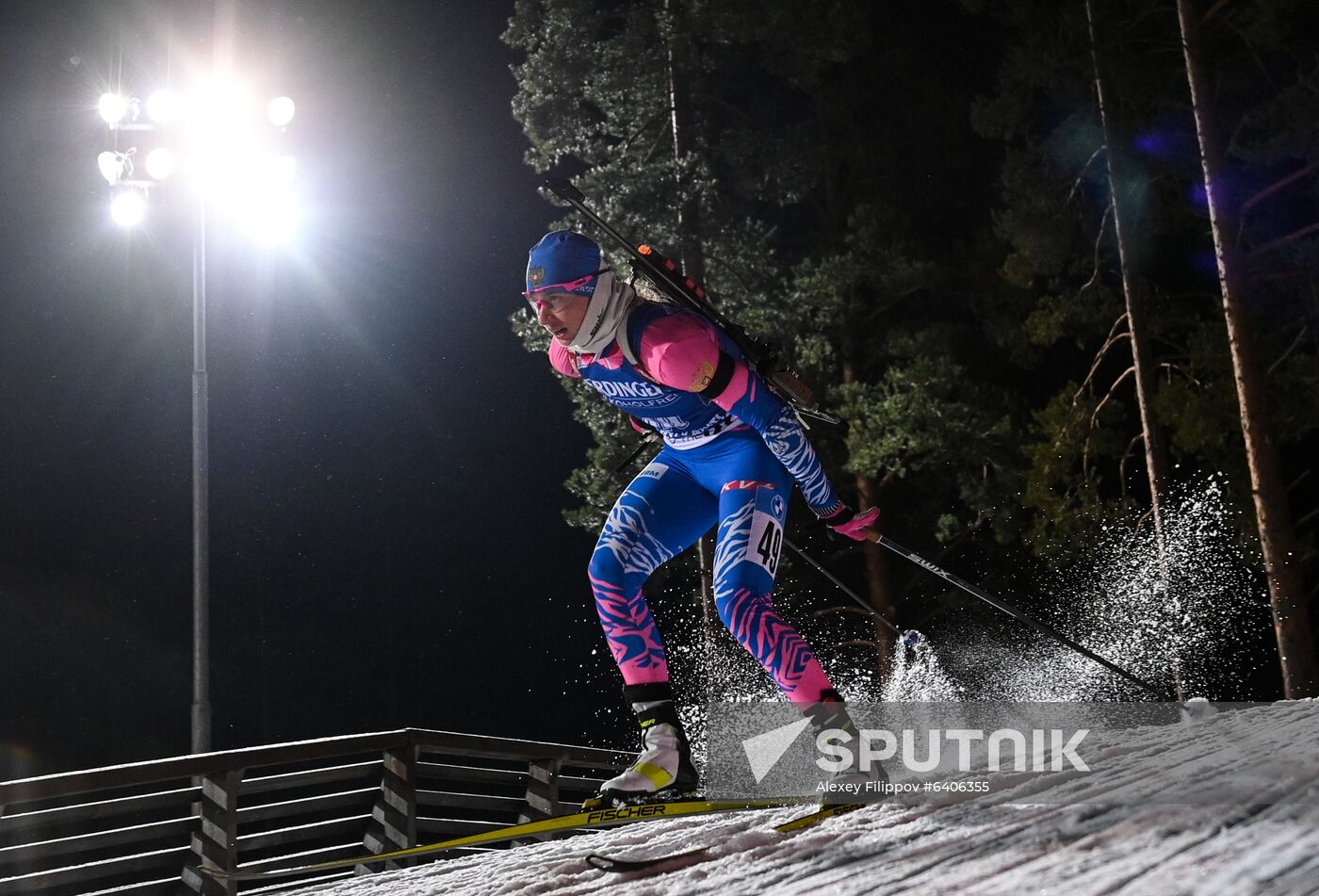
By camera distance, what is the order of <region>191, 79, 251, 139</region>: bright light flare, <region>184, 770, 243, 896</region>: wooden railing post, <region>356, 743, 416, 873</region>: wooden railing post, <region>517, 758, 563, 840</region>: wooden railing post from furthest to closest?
1. <region>191, 79, 251, 139</region>: bright light flare
2. <region>517, 758, 563, 840</region>: wooden railing post
3. <region>356, 743, 416, 873</region>: wooden railing post
4. <region>184, 770, 243, 896</region>: wooden railing post

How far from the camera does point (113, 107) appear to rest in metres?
9.22

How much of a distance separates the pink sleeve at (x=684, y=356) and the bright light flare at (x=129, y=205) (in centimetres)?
710

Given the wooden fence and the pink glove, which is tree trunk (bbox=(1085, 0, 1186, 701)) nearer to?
the wooden fence

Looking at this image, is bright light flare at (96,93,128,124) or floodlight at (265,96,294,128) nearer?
floodlight at (265,96,294,128)

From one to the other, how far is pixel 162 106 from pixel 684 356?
23.2ft

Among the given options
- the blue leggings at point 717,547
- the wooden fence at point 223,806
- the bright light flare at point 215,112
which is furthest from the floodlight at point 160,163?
the blue leggings at point 717,547

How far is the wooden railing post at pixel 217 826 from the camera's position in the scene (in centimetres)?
517

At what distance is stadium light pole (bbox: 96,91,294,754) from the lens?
8.52 m

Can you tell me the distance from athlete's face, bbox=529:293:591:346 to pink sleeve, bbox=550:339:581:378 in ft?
1.14

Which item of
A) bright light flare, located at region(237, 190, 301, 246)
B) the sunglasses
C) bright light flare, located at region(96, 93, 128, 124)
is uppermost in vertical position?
bright light flare, located at region(96, 93, 128, 124)

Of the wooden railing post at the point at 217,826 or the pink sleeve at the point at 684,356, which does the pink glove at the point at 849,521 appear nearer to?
the pink sleeve at the point at 684,356

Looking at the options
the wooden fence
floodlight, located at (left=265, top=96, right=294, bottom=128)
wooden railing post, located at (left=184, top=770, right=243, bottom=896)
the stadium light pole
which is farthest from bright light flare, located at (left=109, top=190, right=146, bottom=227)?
wooden railing post, located at (left=184, top=770, right=243, bottom=896)

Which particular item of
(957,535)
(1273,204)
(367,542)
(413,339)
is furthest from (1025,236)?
(367,542)

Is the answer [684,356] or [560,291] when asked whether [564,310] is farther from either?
[684,356]
